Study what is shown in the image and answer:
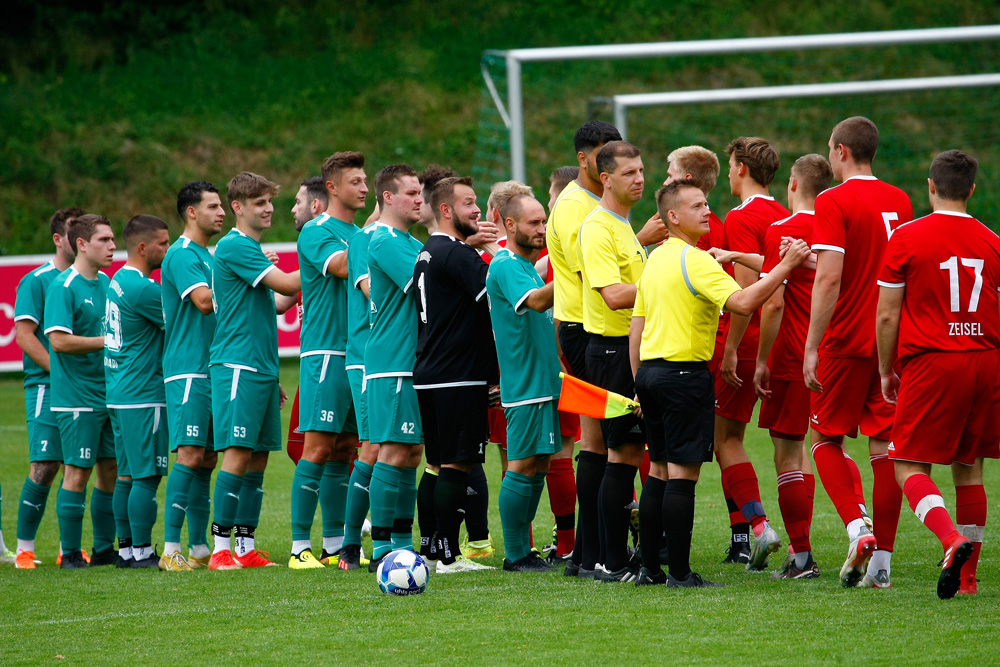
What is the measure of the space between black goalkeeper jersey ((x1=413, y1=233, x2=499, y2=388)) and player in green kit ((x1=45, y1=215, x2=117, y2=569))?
271cm

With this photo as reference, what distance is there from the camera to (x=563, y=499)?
7.29 metres

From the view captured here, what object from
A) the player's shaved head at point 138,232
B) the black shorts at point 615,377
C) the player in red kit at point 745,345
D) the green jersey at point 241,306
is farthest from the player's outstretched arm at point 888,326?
the player's shaved head at point 138,232

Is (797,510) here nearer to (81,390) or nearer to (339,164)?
(339,164)

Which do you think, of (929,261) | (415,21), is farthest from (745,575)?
(415,21)

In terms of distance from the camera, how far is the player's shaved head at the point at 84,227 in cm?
819

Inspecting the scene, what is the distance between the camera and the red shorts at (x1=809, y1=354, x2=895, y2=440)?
6.15 m

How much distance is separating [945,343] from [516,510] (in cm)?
256

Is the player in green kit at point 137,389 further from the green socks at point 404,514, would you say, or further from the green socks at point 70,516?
the green socks at point 404,514

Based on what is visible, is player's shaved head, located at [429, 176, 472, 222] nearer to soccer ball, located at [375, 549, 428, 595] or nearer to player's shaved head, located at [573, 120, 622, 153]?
player's shaved head, located at [573, 120, 622, 153]

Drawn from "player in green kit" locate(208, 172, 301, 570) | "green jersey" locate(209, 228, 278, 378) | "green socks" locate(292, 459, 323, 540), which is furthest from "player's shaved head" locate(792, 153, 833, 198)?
"green socks" locate(292, 459, 323, 540)

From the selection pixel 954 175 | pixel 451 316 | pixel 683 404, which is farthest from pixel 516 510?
pixel 954 175

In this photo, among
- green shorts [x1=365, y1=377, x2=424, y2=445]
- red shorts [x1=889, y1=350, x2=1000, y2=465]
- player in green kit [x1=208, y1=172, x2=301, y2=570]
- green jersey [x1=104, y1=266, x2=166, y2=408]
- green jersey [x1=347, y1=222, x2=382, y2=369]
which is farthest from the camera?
green jersey [x1=104, y1=266, x2=166, y2=408]

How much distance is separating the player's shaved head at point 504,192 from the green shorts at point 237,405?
1.90 metres

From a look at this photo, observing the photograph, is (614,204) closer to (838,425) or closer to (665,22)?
(838,425)
